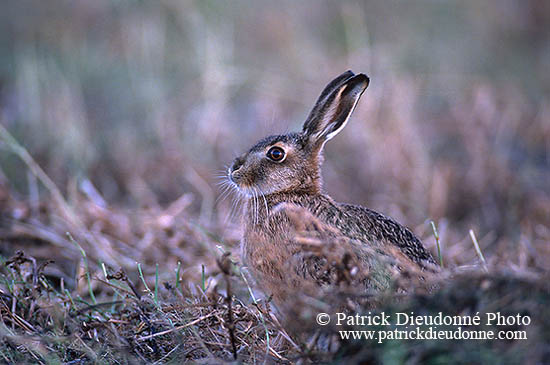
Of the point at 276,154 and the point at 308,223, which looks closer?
the point at 308,223

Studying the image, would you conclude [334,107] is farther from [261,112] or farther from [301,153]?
[261,112]

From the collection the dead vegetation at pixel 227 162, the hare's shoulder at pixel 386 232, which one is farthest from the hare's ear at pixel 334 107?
the dead vegetation at pixel 227 162

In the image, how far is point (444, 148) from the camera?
6777 millimetres

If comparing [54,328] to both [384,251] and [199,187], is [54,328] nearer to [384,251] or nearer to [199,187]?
[384,251]

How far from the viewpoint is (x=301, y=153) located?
3670 millimetres

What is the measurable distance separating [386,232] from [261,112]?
436 cm

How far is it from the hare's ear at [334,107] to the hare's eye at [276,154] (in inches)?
8.2

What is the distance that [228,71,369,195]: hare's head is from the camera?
3539 mm

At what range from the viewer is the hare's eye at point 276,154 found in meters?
3.61

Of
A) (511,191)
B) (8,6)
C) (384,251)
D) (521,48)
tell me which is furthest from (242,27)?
(384,251)

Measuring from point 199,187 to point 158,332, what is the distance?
2.85 m

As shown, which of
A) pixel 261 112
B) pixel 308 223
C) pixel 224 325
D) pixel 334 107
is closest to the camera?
pixel 224 325

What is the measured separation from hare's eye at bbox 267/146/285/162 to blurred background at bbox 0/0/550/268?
1.08m

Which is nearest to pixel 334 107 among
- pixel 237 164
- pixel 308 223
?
pixel 237 164
